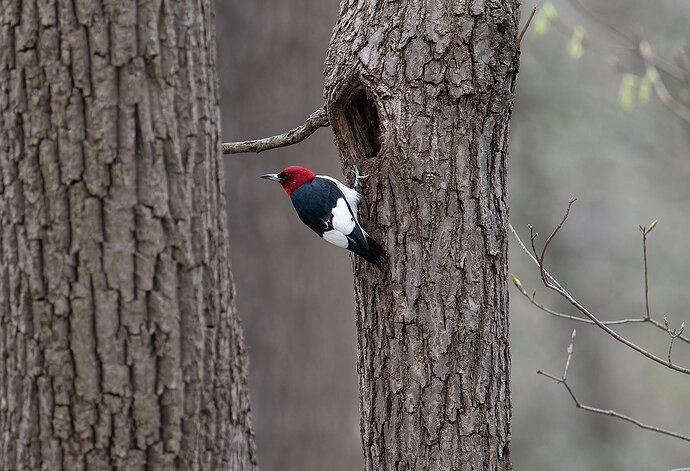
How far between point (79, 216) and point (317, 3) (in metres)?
4.39

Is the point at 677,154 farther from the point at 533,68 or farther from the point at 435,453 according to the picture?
the point at 435,453

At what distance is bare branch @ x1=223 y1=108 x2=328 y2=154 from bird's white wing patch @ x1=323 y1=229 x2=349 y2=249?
0.42 metres

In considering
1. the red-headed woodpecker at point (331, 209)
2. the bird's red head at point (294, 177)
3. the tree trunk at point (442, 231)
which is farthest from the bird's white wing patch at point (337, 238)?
the bird's red head at point (294, 177)

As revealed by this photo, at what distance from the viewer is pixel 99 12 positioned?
185cm

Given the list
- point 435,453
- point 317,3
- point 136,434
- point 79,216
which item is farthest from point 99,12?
point 317,3

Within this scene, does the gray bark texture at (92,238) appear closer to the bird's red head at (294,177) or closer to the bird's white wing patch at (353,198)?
the bird's white wing patch at (353,198)

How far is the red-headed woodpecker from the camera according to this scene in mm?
3000

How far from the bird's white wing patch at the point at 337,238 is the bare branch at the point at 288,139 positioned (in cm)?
42

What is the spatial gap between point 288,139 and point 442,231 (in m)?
0.83

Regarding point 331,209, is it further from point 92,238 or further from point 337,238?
point 92,238

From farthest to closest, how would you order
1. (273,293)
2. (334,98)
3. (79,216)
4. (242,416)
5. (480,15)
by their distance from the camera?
(273,293), (334,98), (480,15), (242,416), (79,216)

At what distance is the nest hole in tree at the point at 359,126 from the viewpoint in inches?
126

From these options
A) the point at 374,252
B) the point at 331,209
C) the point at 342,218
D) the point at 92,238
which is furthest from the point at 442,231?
the point at 92,238

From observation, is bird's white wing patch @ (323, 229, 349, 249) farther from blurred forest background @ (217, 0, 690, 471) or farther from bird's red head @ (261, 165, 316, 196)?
blurred forest background @ (217, 0, 690, 471)
